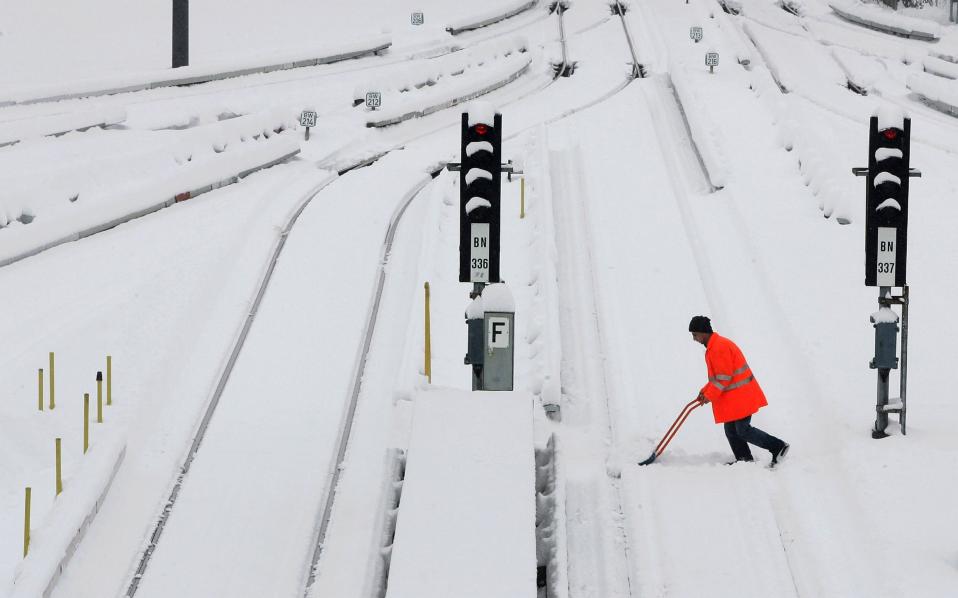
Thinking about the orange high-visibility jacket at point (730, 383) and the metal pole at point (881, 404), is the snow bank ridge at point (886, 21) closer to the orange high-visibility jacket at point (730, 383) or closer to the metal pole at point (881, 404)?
the metal pole at point (881, 404)

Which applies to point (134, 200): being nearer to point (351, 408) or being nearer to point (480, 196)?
point (351, 408)

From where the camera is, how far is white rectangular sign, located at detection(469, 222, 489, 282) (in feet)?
38.8

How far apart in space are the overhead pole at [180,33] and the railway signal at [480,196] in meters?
25.0

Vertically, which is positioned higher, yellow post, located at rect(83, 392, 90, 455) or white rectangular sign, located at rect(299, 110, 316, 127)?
white rectangular sign, located at rect(299, 110, 316, 127)

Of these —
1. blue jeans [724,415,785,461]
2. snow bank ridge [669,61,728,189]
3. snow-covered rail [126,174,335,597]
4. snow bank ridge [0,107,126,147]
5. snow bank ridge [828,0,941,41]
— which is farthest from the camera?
snow bank ridge [828,0,941,41]

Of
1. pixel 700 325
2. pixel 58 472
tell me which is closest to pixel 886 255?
pixel 700 325

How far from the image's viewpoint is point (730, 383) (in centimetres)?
1146

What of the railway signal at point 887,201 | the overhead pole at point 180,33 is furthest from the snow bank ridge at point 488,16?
the railway signal at point 887,201

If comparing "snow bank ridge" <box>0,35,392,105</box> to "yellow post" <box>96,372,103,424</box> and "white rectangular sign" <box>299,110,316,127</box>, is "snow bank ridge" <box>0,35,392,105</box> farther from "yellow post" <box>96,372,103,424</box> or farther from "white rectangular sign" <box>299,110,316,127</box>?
"yellow post" <box>96,372,103,424</box>

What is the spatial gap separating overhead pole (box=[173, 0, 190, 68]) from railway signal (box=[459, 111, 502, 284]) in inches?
983

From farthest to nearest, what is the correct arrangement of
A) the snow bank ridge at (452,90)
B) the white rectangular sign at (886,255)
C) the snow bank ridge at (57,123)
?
the snow bank ridge at (452,90), the snow bank ridge at (57,123), the white rectangular sign at (886,255)

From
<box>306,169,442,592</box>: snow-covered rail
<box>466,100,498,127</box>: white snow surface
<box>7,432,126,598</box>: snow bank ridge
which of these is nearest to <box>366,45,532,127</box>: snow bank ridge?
<box>306,169,442,592</box>: snow-covered rail

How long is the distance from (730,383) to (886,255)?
1863 mm

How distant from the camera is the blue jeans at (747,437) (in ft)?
37.9
